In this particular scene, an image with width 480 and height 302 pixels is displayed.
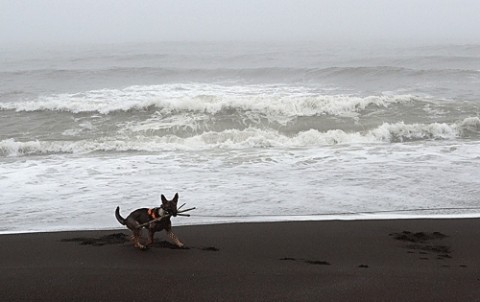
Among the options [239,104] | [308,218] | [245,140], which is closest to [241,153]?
[245,140]

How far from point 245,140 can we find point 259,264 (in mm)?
6725

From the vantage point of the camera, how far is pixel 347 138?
35.7ft

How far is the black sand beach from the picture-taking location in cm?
341

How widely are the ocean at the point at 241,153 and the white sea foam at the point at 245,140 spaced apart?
0.03 metres

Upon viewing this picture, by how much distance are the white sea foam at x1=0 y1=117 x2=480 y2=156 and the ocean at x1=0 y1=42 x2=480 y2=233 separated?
1.3 inches

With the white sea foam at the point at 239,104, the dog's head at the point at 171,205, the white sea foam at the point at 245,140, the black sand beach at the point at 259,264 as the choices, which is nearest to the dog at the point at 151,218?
the dog's head at the point at 171,205

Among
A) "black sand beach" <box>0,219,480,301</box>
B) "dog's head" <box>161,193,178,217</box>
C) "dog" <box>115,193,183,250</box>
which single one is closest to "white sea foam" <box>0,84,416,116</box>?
"black sand beach" <box>0,219,480,301</box>

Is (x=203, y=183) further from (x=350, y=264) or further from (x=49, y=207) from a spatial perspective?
(x=350, y=264)

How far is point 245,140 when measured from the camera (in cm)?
1059

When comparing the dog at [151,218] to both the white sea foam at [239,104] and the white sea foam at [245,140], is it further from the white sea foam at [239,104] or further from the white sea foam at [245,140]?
the white sea foam at [239,104]

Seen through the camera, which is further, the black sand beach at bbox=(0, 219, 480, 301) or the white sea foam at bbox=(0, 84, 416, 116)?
the white sea foam at bbox=(0, 84, 416, 116)

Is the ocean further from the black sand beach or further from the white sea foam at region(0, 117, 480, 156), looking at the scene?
the black sand beach

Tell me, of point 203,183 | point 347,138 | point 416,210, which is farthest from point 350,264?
point 347,138

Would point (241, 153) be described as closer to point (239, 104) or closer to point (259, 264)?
point (259, 264)
